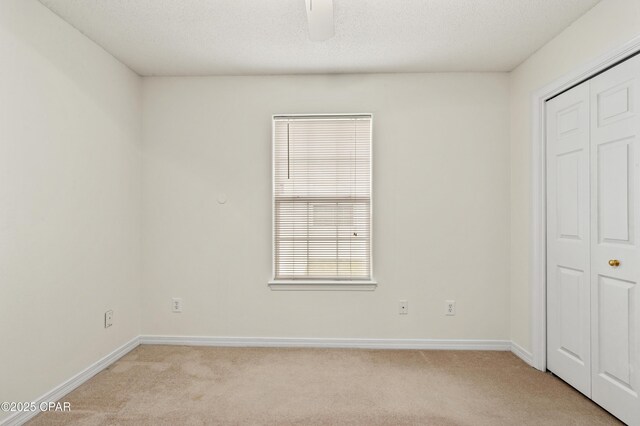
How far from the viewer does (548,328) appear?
9.79 ft

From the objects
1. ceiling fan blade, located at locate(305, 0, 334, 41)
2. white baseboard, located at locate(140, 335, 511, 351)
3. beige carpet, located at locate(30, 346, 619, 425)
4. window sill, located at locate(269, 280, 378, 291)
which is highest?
ceiling fan blade, located at locate(305, 0, 334, 41)

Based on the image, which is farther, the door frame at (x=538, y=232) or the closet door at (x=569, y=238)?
the door frame at (x=538, y=232)

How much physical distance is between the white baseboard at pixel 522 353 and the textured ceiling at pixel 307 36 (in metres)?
2.49

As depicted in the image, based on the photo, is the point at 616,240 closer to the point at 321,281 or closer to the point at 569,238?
A: the point at 569,238

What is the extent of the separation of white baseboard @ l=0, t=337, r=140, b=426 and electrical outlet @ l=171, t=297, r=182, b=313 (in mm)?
433

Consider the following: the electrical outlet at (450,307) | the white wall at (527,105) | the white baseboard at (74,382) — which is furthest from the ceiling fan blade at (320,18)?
the white baseboard at (74,382)

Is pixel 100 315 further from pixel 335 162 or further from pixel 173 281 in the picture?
pixel 335 162

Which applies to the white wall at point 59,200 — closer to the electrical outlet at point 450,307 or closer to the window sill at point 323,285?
the window sill at point 323,285

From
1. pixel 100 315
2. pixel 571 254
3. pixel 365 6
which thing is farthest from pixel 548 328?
pixel 100 315

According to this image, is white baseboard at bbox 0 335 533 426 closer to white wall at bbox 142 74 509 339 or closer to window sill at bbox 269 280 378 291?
white wall at bbox 142 74 509 339

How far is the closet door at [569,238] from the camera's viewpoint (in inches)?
101

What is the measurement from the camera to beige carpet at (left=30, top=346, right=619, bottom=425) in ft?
7.59

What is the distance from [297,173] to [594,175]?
7.55ft

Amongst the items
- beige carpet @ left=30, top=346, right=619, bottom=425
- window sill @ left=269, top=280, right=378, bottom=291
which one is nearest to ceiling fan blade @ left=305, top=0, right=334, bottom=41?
window sill @ left=269, top=280, right=378, bottom=291
